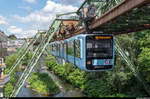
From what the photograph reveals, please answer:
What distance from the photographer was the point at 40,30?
2731 cm

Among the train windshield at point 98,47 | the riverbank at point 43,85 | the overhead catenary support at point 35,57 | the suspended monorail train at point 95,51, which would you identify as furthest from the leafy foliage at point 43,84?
the train windshield at point 98,47

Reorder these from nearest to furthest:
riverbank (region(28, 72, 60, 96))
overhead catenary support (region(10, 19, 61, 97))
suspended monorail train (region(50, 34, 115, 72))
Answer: suspended monorail train (region(50, 34, 115, 72)) → overhead catenary support (region(10, 19, 61, 97)) → riverbank (region(28, 72, 60, 96))

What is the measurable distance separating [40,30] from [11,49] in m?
48.9

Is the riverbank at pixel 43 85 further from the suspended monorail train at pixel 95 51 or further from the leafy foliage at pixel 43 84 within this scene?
the suspended monorail train at pixel 95 51

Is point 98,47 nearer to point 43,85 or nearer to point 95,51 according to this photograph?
point 95,51

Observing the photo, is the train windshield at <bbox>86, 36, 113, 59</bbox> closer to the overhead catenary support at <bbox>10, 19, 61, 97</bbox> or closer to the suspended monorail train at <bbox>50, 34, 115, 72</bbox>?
the suspended monorail train at <bbox>50, 34, 115, 72</bbox>

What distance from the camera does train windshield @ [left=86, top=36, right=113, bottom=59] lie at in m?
10.3

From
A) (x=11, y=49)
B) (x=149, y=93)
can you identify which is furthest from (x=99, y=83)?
(x=11, y=49)

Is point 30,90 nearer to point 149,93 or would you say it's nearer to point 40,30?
point 40,30

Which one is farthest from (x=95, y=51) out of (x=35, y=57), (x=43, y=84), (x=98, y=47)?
(x=43, y=84)

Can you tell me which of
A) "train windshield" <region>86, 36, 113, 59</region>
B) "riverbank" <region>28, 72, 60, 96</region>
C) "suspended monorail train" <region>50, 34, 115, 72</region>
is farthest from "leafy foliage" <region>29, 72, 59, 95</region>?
"train windshield" <region>86, 36, 113, 59</region>

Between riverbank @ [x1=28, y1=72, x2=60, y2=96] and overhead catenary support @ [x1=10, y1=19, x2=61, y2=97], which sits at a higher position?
overhead catenary support @ [x1=10, y1=19, x2=61, y2=97]

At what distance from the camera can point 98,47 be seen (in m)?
10.4

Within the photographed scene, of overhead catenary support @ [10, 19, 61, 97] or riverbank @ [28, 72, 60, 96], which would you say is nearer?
overhead catenary support @ [10, 19, 61, 97]
